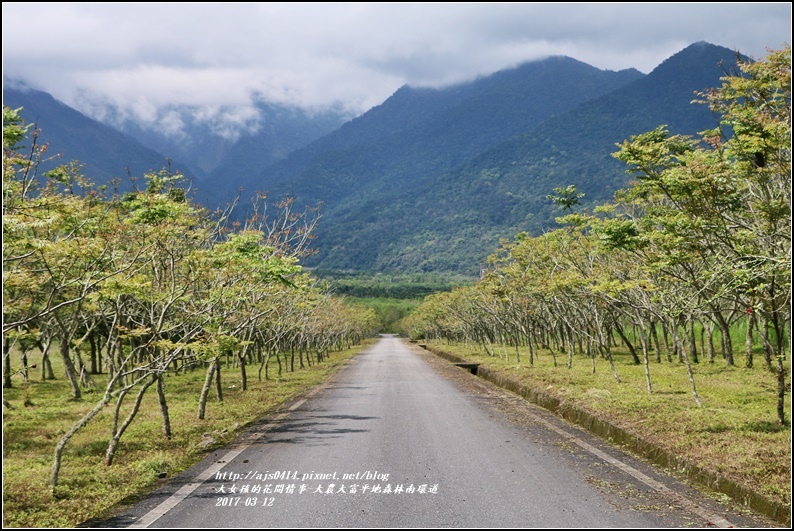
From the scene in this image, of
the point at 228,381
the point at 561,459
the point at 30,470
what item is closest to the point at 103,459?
the point at 30,470

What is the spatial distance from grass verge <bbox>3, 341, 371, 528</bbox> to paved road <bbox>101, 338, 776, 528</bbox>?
0.61 meters

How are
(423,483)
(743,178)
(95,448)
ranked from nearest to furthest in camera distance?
(423,483), (743,178), (95,448)

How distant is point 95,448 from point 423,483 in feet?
23.1

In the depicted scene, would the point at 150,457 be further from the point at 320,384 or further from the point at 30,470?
the point at 320,384

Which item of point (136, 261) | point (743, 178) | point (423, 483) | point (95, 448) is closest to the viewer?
point (423, 483)

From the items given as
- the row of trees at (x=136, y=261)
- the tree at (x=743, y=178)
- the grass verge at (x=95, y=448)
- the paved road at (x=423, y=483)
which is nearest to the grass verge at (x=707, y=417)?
the paved road at (x=423, y=483)

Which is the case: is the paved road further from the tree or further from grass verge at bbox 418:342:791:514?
the tree

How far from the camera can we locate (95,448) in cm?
1069

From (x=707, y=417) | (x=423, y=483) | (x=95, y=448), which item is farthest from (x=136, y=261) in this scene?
(x=707, y=417)

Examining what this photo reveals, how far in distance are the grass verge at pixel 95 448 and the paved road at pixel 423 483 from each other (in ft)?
2.02

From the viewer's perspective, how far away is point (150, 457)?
8.98 metres

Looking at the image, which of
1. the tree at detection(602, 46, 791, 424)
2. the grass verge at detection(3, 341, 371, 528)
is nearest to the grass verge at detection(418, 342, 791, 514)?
the tree at detection(602, 46, 791, 424)

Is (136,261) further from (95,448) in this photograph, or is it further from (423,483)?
(423,483)

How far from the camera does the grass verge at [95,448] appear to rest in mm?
6613
